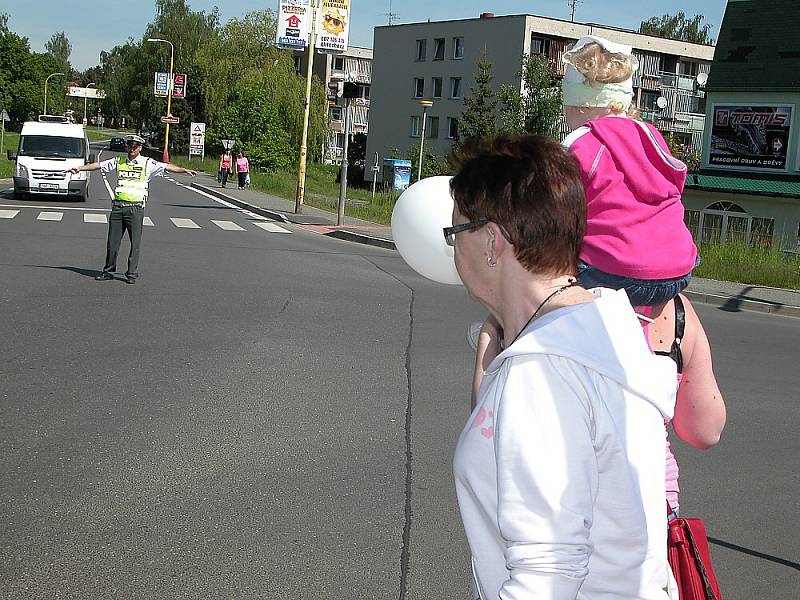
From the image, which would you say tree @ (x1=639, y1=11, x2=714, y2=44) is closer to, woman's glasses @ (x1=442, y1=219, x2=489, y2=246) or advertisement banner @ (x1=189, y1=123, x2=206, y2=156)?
advertisement banner @ (x1=189, y1=123, x2=206, y2=156)

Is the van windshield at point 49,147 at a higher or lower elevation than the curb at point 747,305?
higher

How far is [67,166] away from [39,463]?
25023mm

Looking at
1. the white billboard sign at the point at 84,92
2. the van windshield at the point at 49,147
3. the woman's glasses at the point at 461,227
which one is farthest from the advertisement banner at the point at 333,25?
the white billboard sign at the point at 84,92

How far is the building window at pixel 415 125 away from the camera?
75438mm

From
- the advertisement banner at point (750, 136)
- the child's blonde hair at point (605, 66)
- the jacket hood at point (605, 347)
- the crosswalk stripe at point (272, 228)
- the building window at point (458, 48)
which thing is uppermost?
the building window at point (458, 48)

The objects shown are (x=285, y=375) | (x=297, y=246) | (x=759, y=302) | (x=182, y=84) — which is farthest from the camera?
(x=182, y=84)

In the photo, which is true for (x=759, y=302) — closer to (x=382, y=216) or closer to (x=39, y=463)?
(x=39, y=463)

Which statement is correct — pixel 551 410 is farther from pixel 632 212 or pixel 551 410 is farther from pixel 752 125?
pixel 752 125

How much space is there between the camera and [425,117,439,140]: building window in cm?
7456

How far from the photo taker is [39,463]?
17.8 feet

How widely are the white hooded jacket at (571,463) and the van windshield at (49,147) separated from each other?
96.3 feet

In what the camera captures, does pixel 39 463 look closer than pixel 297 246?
Yes

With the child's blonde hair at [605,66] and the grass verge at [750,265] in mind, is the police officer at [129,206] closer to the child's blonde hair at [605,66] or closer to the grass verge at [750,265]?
the child's blonde hair at [605,66]

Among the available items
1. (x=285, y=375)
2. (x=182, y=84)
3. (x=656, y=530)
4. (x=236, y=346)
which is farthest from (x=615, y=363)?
(x=182, y=84)
